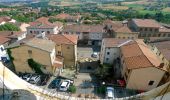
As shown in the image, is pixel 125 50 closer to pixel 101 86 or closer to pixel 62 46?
pixel 101 86

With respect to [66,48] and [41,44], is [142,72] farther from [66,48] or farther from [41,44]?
[41,44]

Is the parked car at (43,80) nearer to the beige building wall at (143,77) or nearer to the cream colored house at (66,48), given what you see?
the cream colored house at (66,48)

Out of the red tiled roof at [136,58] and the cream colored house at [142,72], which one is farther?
the red tiled roof at [136,58]

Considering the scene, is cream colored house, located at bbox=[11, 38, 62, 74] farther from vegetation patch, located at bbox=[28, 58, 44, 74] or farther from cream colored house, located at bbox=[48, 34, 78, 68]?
cream colored house, located at bbox=[48, 34, 78, 68]

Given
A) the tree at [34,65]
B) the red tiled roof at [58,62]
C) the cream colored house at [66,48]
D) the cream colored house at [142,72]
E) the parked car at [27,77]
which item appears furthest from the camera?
the cream colored house at [66,48]

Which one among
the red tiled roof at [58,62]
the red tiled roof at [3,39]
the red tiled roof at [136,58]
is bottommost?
the red tiled roof at [58,62]

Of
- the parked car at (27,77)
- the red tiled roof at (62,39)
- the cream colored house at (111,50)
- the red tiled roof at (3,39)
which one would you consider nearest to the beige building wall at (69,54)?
the red tiled roof at (62,39)

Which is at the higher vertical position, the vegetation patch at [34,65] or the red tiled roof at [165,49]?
the red tiled roof at [165,49]

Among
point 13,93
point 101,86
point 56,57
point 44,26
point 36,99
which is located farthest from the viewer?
point 44,26

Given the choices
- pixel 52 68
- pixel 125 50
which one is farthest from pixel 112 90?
pixel 52 68
